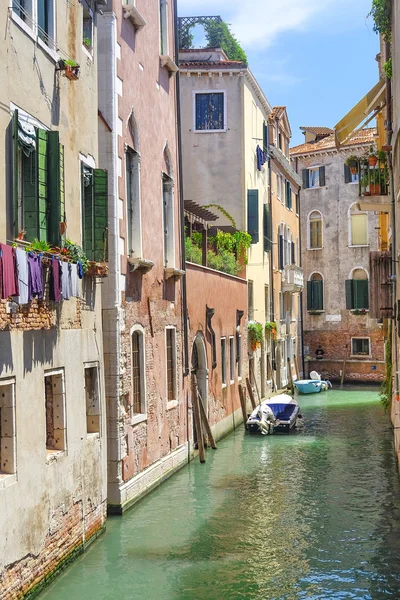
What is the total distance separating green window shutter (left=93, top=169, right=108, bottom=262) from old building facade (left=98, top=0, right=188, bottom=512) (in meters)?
1.09

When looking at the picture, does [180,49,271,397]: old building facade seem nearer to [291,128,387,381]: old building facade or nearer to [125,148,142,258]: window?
[125,148,142,258]: window

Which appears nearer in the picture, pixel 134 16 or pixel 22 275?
pixel 22 275

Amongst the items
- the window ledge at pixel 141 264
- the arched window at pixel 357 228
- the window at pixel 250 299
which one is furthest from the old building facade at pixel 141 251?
the arched window at pixel 357 228

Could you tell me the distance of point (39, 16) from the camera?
28.1 feet

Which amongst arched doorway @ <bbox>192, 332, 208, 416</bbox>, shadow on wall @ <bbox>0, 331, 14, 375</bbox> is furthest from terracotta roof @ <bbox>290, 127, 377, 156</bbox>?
shadow on wall @ <bbox>0, 331, 14, 375</bbox>

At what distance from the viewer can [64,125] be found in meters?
9.33

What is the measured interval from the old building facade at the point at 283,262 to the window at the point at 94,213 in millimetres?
17749

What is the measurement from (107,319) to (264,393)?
15.6 m

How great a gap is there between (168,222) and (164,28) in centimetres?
323

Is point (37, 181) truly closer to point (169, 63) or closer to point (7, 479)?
point (7, 479)

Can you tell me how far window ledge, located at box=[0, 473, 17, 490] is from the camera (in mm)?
7170

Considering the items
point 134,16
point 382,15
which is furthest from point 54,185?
point 382,15

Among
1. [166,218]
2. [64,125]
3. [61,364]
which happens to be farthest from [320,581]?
[166,218]

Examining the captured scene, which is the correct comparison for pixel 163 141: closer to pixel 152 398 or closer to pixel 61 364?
pixel 152 398
